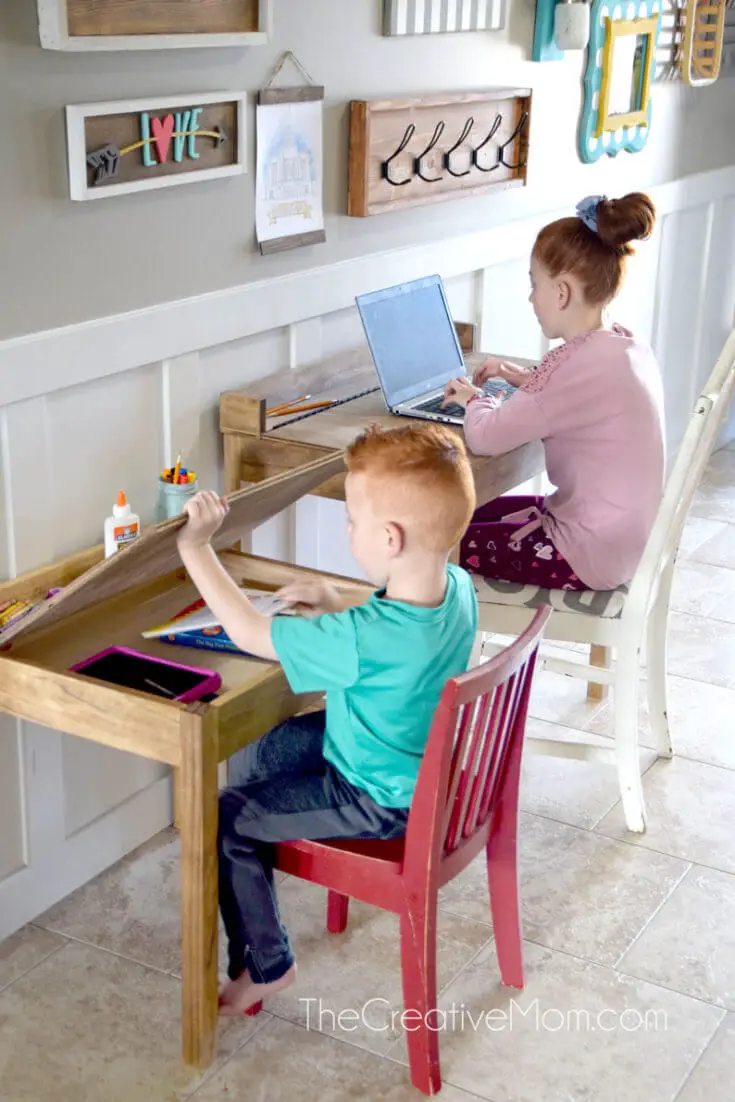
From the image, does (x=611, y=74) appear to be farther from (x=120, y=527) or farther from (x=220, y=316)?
(x=120, y=527)

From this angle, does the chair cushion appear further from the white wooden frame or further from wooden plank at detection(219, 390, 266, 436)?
the white wooden frame

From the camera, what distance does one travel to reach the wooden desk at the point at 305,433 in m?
2.59

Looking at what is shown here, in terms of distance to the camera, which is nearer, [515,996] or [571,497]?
[515,996]

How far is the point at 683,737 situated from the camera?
3152mm

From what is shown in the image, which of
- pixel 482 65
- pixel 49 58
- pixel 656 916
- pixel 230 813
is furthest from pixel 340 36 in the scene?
pixel 656 916

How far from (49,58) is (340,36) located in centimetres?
85

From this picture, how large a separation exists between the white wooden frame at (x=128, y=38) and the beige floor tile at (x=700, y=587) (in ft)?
6.76

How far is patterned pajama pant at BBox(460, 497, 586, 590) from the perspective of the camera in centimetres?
273

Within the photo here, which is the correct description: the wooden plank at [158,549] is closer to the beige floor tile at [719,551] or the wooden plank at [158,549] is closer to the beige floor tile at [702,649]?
the beige floor tile at [702,649]

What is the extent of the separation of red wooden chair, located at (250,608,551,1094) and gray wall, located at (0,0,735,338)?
37.0 inches

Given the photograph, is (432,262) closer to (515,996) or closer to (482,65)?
(482,65)

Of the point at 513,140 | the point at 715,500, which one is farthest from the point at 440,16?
the point at 715,500

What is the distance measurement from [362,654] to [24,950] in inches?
37.5

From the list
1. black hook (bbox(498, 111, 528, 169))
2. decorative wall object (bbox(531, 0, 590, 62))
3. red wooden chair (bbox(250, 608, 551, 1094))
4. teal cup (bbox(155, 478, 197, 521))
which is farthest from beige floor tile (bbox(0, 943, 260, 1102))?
decorative wall object (bbox(531, 0, 590, 62))
